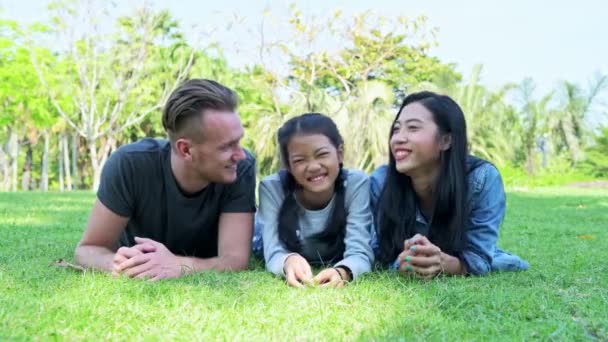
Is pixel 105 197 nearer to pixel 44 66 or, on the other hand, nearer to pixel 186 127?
pixel 186 127

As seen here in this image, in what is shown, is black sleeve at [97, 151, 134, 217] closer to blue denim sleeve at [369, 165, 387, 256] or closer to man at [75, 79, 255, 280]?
man at [75, 79, 255, 280]

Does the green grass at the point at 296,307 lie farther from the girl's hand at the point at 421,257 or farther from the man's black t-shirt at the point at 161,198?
the man's black t-shirt at the point at 161,198

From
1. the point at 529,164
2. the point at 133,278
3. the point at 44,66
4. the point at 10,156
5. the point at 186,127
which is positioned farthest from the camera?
the point at 529,164

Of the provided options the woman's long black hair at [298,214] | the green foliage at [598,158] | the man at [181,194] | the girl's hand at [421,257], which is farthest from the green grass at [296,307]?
the green foliage at [598,158]

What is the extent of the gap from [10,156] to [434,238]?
2869 cm

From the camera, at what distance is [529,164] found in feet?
104

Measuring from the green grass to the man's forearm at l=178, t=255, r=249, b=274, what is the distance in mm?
107

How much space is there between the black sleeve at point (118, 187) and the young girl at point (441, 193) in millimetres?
1431

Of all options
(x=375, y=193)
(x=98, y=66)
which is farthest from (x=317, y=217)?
(x=98, y=66)

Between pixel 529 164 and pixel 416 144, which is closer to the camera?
pixel 416 144

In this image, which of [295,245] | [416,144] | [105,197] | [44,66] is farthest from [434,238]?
[44,66]

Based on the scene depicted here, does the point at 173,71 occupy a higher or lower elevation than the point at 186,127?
higher

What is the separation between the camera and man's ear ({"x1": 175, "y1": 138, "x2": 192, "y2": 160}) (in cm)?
350

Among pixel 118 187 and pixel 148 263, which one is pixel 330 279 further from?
pixel 118 187
